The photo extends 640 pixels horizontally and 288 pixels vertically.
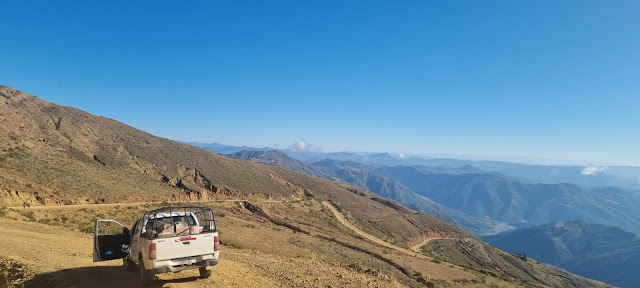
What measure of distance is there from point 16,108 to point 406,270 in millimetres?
77537

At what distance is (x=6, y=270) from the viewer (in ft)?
34.0

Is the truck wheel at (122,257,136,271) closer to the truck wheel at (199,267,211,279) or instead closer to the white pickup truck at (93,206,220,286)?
the white pickup truck at (93,206,220,286)

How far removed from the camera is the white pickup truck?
8578 mm

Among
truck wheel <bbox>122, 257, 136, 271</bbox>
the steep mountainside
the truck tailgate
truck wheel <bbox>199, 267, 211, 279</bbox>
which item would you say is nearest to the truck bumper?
the truck tailgate

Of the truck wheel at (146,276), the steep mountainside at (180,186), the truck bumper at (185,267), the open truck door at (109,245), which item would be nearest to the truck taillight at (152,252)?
the truck bumper at (185,267)

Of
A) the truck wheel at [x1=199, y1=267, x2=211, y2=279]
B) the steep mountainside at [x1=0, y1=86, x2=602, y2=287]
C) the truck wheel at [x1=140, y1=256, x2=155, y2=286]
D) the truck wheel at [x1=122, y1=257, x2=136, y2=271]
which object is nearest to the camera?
the truck wheel at [x1=140, y1=256, x2=155, y2=286]

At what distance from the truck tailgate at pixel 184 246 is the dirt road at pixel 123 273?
133 cm

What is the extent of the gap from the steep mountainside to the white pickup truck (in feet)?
49.8

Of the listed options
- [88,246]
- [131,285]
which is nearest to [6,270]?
[131,285]

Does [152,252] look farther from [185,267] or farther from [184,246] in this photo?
[185,267]

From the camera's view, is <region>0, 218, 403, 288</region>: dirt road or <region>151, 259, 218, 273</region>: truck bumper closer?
<region>151, 259, 218, 273</region>: truck bumper

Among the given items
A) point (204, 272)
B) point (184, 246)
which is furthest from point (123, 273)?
point (184, 246)

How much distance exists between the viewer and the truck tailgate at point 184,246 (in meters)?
8.57

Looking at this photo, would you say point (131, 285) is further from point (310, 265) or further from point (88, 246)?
point (88, 246)
